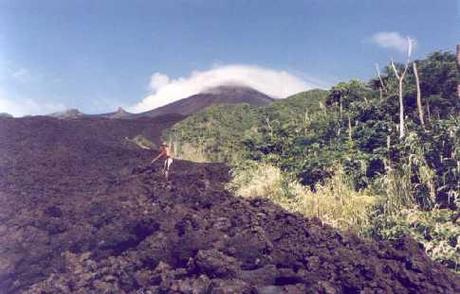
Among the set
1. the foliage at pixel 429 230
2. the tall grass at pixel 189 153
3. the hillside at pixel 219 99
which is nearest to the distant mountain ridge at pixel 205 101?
the hillside at pixel 219 99

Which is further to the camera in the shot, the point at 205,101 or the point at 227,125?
the point at 205,101

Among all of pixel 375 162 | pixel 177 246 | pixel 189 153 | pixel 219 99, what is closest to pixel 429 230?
pixel 375 162

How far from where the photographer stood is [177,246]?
8844 mm

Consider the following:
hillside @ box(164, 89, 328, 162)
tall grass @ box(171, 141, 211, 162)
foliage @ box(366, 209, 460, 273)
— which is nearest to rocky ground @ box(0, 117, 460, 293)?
foliage @ box(366, 209, 460, 273)

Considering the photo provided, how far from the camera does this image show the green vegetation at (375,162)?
966 cm

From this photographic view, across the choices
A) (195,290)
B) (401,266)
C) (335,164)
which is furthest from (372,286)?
(335,164)

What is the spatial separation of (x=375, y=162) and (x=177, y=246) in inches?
192

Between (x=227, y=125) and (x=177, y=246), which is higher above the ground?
(x=227, y=125)

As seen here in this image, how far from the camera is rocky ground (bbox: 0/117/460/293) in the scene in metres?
7.78

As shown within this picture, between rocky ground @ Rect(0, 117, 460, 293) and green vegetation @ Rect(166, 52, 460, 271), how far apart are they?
0.72 m

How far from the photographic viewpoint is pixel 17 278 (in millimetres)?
8953

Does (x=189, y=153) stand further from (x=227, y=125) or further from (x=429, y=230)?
(x=429, y=230)

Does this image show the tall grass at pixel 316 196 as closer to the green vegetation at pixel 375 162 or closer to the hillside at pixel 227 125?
the green vegetation at pixel 375 162

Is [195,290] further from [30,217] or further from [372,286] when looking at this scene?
[30,217]
